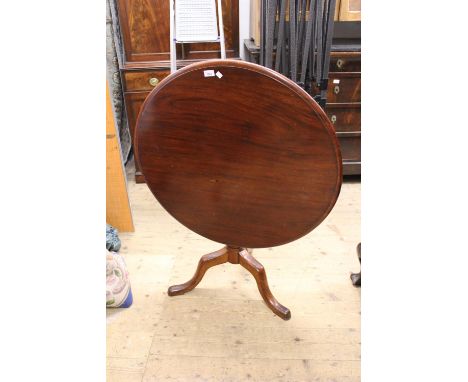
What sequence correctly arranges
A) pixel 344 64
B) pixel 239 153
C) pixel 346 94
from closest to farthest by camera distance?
pixel 239 153, pixel 344 64, pixel 346 94

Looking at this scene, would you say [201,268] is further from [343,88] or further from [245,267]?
[343,88]

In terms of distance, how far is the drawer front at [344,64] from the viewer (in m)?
2.44

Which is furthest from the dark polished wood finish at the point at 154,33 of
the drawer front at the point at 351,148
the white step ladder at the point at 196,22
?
the drawer front at the point at 351,148

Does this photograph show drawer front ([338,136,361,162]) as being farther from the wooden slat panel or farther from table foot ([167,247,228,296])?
the wooden slat panel

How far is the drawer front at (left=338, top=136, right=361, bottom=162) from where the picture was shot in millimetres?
2754

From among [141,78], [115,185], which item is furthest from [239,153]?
[141,78]

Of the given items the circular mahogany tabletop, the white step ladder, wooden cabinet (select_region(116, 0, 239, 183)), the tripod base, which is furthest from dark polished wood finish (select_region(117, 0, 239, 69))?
the tripod base

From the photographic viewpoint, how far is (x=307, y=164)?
1281mm

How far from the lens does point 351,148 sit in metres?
2.79

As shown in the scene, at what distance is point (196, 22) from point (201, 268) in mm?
1623

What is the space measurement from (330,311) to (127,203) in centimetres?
127

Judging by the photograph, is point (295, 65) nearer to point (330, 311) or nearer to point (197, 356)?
point (330, 311)

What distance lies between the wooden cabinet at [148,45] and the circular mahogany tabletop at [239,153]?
4.31 feet

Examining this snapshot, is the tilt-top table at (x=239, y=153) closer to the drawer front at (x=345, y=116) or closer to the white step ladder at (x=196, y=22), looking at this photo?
the white step ladder at (x=196, y=22)
